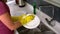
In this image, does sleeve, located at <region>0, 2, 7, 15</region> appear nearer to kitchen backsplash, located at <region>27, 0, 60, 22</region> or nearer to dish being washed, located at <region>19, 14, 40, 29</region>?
dish being washed, located at <region>19, 14, 40, 29</region>

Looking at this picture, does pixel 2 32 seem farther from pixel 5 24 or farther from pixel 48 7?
pixel 48 7

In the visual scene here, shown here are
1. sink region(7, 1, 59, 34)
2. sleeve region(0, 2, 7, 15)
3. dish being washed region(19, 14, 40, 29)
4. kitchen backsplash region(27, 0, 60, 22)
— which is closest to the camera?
sleeve region(0, 2, 7, 15)

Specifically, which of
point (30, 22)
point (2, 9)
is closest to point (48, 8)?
point (30, 22)

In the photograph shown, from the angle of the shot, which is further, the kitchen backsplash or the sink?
the sink

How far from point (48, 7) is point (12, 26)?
0.62 meters

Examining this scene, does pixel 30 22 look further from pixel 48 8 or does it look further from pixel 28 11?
pixel 28 11

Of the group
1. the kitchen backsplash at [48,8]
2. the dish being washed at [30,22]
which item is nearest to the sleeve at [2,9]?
the dish being washed at [30,22]

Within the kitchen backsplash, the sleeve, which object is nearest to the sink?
the kitchen backsplash

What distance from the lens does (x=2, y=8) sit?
0.96 m

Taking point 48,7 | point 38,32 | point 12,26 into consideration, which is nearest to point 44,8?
point 48,7

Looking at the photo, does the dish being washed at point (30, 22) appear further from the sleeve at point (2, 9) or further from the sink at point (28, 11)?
the sleeve at point (2, 9)

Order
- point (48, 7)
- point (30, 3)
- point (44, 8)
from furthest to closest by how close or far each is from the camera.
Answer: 1. point (30, 3)
2. point (44, 8)
3. point (48, 7)

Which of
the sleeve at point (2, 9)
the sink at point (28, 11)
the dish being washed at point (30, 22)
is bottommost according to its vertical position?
the sink at point (28, 11)

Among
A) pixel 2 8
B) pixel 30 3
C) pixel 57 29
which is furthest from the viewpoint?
pixel 30 3
